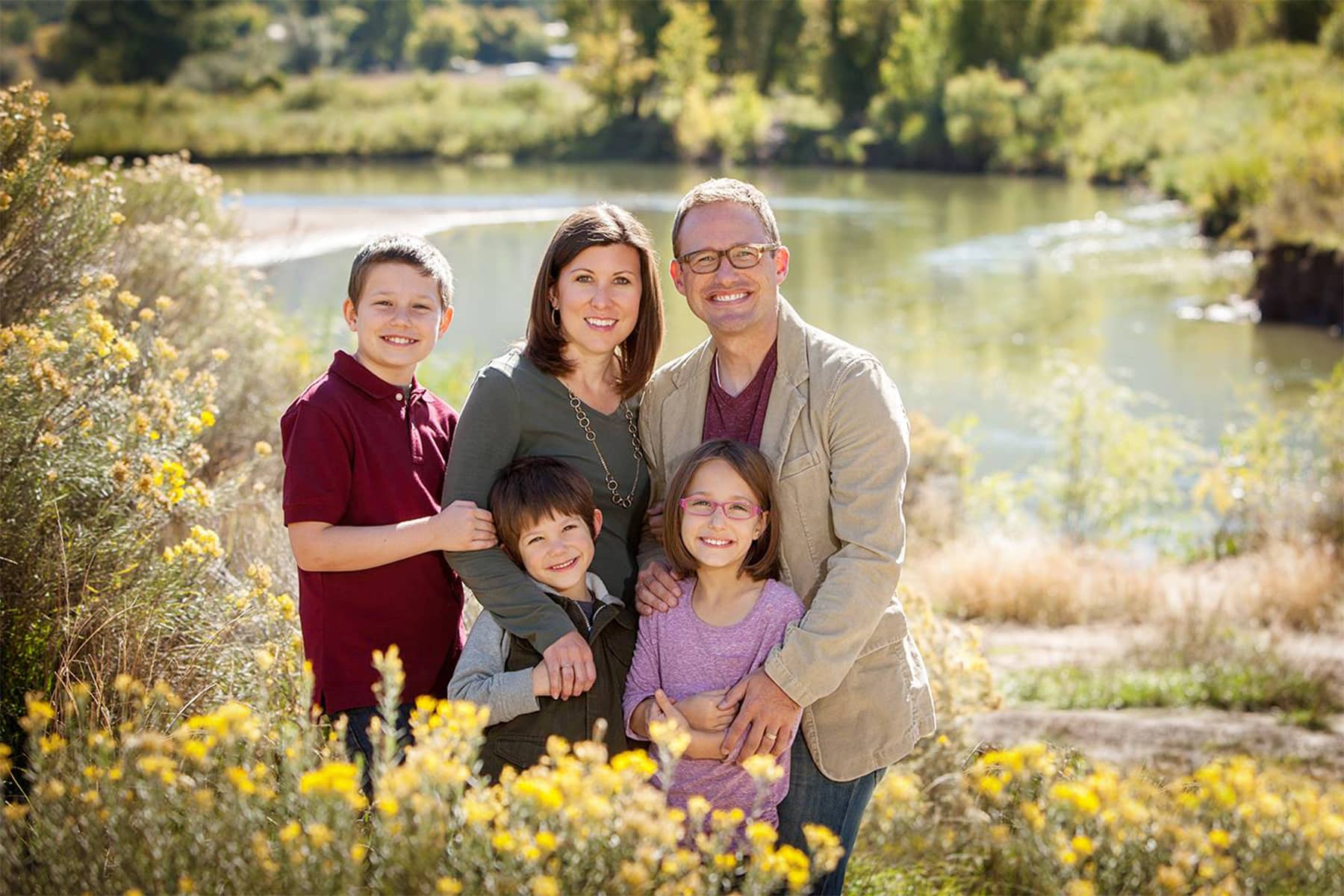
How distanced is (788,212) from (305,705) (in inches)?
1219

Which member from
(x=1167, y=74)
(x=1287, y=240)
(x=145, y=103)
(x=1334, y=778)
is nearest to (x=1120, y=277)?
(x=1287, y=240)

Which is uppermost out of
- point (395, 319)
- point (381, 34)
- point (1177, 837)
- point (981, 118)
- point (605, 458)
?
point (381, 34)

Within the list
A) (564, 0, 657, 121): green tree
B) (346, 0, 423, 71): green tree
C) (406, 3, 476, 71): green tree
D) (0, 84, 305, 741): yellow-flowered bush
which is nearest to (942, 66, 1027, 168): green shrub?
(564, 0, 657, 121): green tree

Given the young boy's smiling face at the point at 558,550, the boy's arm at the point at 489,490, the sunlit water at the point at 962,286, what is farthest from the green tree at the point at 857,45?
the young boy's smiling face at the point at 558,550

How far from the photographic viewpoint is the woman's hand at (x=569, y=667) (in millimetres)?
2979

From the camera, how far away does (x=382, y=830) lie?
218 cm

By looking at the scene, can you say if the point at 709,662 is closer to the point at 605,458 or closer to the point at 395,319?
the point at 605,458

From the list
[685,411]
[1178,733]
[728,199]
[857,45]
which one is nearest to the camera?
[728,199]

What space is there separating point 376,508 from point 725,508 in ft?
2.78

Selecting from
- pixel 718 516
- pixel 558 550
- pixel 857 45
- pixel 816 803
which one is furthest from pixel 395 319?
pixel 857 45

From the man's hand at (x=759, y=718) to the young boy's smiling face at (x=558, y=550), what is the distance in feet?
1.57

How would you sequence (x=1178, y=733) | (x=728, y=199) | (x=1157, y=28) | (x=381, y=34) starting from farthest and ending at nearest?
(x=381, y=34)
(x=1157, y=28)
(x=1178, y=733)
(x=728, y=199)

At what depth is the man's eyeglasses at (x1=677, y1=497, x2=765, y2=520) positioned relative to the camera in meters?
3.08

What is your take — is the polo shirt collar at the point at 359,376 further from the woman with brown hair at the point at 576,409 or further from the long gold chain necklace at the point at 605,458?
the long gold chain necklace at the point at 605,458
